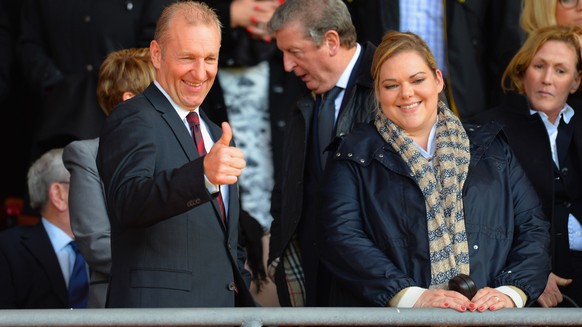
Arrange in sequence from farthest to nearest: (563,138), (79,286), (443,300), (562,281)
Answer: (79,286) < (563,138) < (562,281) < (443,300)

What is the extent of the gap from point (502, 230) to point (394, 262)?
0.44 meters

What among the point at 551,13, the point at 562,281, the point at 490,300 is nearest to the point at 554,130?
the point at 562,281

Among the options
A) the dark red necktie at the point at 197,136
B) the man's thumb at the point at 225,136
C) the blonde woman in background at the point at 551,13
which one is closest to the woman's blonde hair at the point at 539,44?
the blonde woman in background at the point at 551,13

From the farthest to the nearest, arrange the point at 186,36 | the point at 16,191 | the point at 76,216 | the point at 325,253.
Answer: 1. the point at 16,191
2. the point at 76,216
3. the point at 325,253
4. the point at 186,36

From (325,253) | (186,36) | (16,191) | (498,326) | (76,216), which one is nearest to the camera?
(498,326)

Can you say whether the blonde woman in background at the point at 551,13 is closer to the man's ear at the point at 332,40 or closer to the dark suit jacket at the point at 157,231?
the man's ear at the point at 332,40

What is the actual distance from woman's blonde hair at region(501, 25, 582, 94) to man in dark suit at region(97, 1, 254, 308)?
6.07ft

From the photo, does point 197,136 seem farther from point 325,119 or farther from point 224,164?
point 325,119

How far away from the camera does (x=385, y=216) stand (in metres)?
4.46

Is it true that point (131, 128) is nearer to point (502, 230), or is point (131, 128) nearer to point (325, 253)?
point (325, 253)

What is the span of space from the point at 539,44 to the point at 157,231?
7.63ft

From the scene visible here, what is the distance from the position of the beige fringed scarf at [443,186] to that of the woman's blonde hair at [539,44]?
3.56 ft

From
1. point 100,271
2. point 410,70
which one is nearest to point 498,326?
point 410,70

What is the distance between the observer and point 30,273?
600cm
